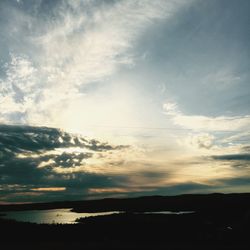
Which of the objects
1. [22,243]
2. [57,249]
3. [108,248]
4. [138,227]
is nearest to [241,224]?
[138,227]

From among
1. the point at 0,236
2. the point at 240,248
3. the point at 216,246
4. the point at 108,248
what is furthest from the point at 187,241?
the point at 0,236

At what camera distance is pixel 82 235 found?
131 ft

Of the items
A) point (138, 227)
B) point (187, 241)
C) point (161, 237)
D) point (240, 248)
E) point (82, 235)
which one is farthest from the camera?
point (138, 227)

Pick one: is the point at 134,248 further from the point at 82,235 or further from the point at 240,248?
the point at 82,235

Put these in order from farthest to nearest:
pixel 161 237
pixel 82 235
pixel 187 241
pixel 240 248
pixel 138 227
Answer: pixel 138 227, pixel 82 235, pixel 161 237, pixel 187 241, pixel 240 248

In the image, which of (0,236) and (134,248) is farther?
(0,236)

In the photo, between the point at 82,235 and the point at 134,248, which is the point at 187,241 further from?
the point at 82,235

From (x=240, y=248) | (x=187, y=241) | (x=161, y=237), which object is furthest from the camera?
(x=161, y=237)

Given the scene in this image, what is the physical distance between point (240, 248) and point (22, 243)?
78.9 ft

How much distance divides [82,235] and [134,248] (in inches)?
513

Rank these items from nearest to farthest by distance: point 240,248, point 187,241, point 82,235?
point 240,248, point 187,241, point 82,235

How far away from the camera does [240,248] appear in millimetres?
29125

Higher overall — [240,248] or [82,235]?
[82,235]

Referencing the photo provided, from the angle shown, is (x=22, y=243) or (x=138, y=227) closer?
A: (x=22, y=243)
